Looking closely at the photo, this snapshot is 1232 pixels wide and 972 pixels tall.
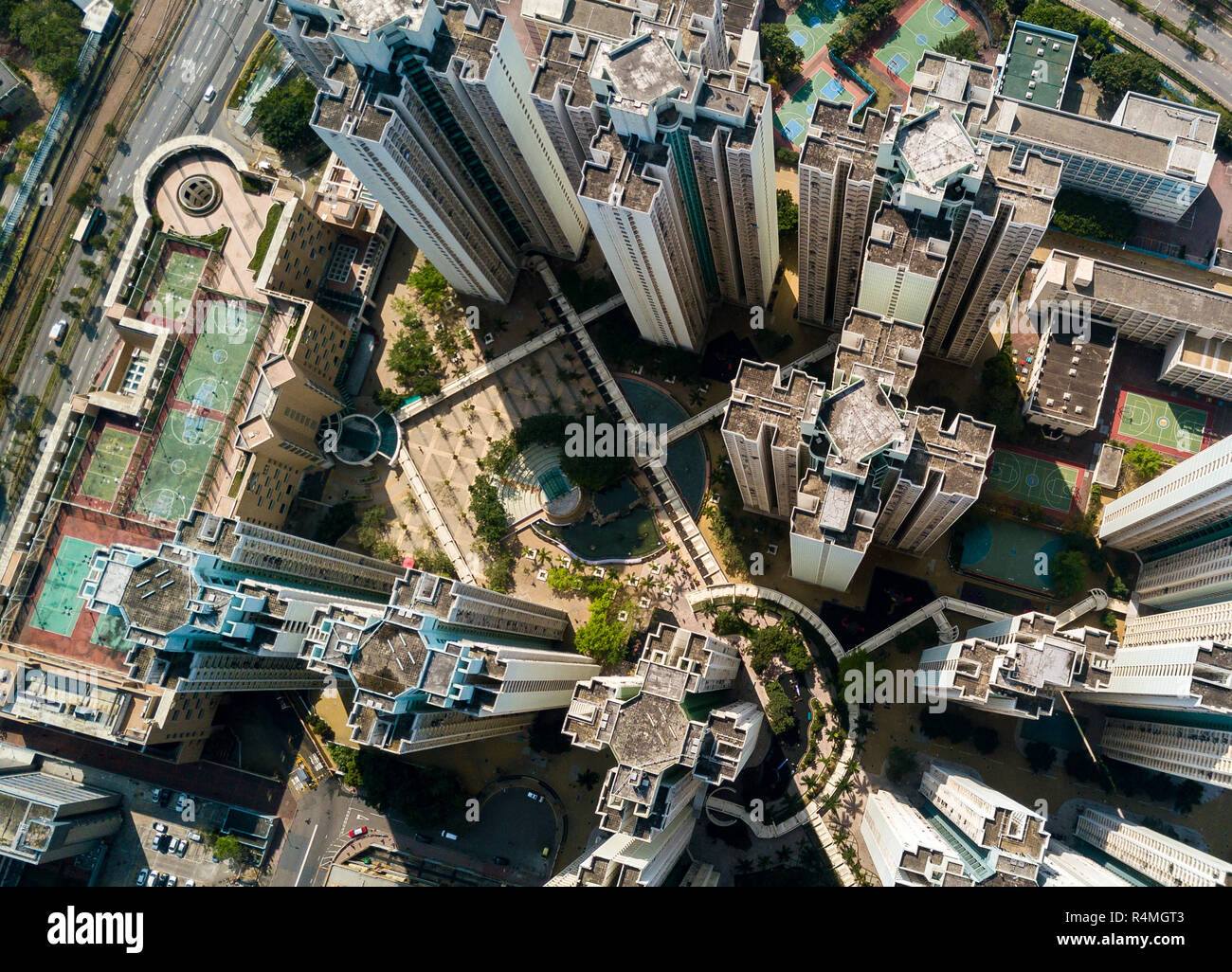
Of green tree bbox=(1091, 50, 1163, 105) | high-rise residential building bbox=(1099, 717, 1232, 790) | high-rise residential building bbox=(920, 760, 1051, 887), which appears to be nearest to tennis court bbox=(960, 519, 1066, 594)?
high-rise residential building bbox=(1099, 717, 1232, 790)

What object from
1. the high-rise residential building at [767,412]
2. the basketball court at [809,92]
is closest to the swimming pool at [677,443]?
the high-rise residential building at [767,412]

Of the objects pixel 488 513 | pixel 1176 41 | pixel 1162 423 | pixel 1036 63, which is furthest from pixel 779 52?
pixel 488 513

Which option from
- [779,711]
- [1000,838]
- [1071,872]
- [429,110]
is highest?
[429,110]

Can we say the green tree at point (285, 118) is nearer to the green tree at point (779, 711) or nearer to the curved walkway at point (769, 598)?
the curved walkway at point (769, 598)

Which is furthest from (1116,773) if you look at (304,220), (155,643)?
(304,220)

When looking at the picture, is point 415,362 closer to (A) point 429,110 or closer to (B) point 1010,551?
(A) point 429,110
